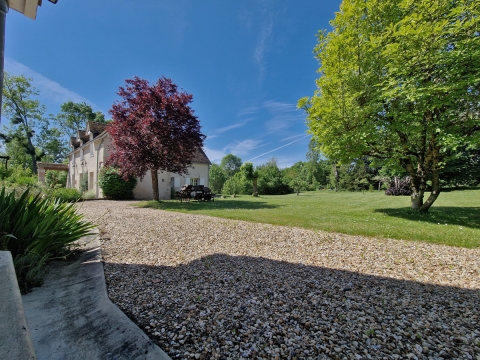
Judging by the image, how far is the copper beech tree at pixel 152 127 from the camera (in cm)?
1101

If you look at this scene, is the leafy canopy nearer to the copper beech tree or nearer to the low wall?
the copper beech tree

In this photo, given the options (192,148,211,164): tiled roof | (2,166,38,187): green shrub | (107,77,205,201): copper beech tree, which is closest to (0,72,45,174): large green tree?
(2,166,38,187): green shrub

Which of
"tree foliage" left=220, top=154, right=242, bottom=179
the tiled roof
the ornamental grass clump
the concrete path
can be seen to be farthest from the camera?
"tree foliage" left=220, top=154, right=242, bottom=179

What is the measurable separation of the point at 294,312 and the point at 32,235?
394cm

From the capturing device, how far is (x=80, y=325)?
191 centimetres

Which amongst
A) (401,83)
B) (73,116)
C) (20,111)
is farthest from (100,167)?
(73,116)

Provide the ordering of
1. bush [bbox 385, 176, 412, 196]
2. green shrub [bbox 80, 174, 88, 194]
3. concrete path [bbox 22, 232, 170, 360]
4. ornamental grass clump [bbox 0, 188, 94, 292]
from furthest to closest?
bush [bbox 385, 176, 412, 196] < green shrub [bbox 80, 174, 88, 194] < ornamental grass clump [bbox 0, 188, 94, 292] < concrete path [bbox 22, 232, 170, 360]

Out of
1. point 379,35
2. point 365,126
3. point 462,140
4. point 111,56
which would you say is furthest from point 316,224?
point 111,56

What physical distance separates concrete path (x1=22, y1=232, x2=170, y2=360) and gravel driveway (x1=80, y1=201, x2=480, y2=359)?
136mm

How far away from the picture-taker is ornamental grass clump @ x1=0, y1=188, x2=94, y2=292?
2.66 metres

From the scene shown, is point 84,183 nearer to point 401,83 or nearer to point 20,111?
point 20,111

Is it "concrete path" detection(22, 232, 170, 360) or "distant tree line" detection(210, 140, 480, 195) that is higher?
"distant tree line" detection(210, 140, 480, 195)

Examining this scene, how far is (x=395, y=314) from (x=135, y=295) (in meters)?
2.89

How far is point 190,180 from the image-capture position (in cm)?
2086
